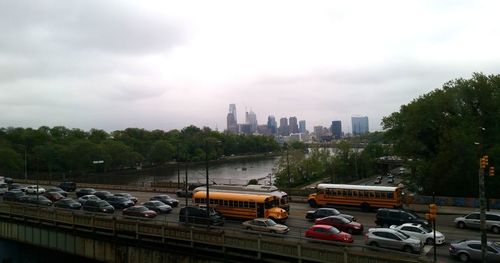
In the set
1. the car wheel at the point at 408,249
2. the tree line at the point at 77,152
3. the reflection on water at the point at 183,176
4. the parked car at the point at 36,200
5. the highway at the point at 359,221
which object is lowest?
the reflection on water at the point at 183,176

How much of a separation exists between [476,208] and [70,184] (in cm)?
5066

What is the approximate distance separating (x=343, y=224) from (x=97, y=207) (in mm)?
21739

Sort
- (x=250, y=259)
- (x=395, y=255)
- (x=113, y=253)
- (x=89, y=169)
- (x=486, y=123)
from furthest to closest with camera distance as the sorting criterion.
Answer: (x=89, y=169)
(x=486, y=123)
(x=113, y=253)
(x=250, y=259)
(x=395, y=255)

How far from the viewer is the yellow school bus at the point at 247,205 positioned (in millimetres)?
34250

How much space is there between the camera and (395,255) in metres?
21.3

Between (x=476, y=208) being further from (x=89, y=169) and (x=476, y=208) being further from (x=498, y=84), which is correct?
(x=89, y=169)

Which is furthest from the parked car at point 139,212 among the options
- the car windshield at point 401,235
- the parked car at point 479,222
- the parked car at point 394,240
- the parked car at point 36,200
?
the parked car at point 479,222

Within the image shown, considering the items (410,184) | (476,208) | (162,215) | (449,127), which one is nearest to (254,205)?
(162,215)

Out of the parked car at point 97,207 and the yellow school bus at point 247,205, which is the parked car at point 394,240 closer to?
the yellow school bus at point 247,205

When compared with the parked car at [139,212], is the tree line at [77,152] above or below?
above

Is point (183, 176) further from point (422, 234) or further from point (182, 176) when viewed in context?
point (422, 234)

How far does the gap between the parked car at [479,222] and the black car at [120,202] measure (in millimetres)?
28784

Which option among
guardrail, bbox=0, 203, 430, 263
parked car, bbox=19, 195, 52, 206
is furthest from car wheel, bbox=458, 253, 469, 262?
parked car, bbox=19, 195, 52, 206

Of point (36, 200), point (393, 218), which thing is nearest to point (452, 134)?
point (393, 218)
